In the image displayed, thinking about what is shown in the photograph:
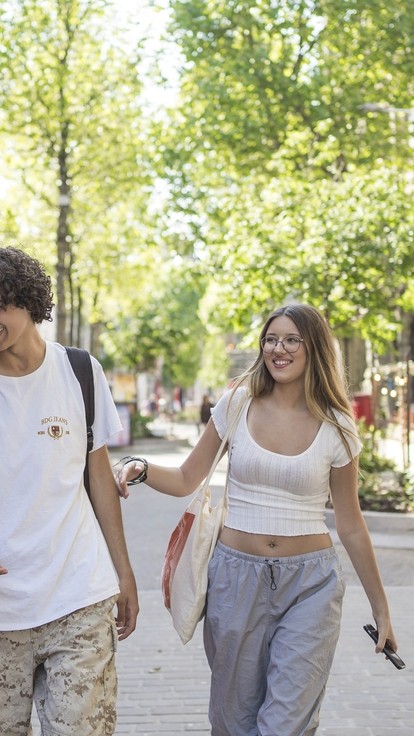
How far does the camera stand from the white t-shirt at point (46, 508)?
3148mm

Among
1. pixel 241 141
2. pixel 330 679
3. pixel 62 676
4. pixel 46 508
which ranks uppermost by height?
pixel 241 141

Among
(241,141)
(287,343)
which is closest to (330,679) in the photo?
(287,343)

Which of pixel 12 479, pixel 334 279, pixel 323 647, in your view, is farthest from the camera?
pixel 334 279

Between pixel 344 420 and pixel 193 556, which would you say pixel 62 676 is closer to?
pixel 193 556

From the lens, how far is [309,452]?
149 inches

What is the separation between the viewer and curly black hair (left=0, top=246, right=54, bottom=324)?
10.5 feet

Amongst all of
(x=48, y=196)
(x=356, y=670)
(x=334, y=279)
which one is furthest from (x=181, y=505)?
(x=48, y=196)

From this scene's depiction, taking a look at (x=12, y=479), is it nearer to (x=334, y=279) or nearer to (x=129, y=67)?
(x=334, y=279)

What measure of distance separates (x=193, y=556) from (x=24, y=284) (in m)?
1.14

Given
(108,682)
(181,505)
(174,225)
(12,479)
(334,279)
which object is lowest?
(181,505)

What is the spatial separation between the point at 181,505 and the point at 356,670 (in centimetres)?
960

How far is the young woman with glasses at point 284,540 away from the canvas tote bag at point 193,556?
3cm

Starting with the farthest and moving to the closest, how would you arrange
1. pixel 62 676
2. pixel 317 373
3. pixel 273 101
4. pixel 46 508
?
pixel 273 101 → pixel 317 373 → pixel 46 508 → pixel 62 676

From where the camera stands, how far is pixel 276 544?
12.3 ft
